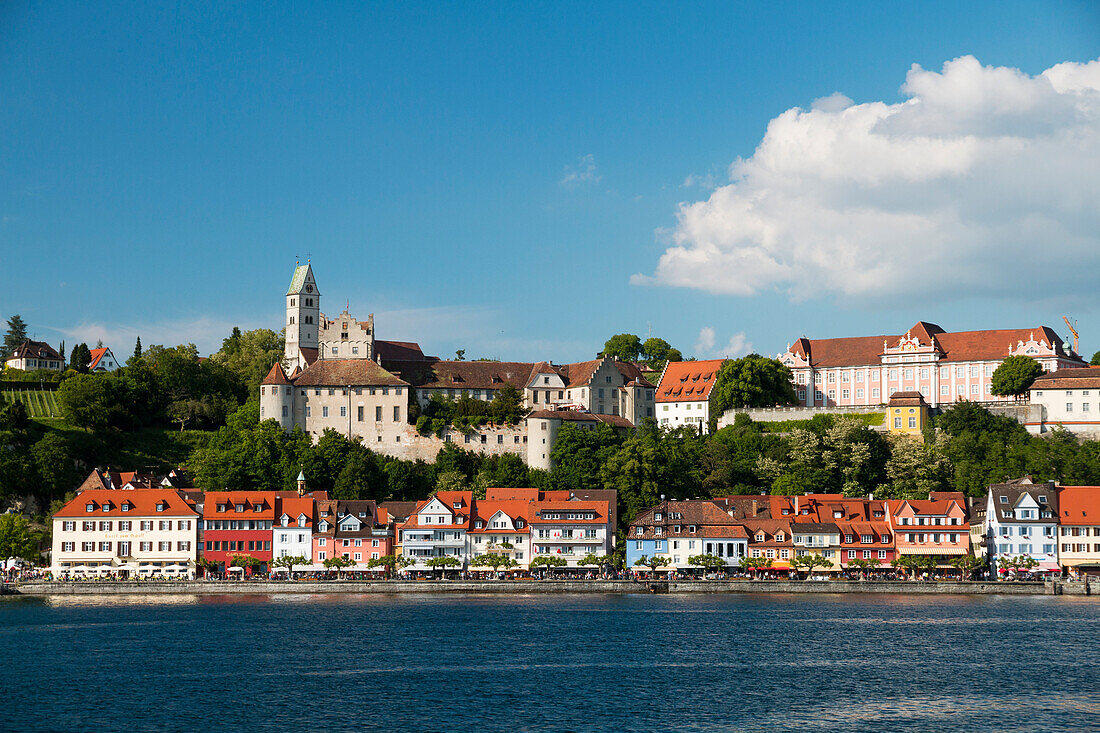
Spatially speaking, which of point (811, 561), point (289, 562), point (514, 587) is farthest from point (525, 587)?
point (811, 561)

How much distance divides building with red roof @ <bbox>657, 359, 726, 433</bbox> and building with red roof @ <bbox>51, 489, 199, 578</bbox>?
39.4 meters

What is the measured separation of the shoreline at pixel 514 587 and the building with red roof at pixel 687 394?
2688 centimetres

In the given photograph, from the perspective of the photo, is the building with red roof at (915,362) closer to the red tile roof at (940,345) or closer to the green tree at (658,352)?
the red tile roof at (940,345)

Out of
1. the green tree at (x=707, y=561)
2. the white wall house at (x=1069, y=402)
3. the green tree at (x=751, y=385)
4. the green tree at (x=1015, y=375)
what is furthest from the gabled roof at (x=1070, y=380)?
the green tree at (x=707, y=561)

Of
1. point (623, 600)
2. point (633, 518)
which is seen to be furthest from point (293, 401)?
point (623, 600)

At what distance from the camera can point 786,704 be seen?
40.3m

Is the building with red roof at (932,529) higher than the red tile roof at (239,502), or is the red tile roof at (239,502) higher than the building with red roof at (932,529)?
the red tile roof at (239,502)

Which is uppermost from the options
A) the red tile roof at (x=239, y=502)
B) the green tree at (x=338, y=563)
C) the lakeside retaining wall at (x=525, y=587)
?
Result: the red tile roof at (x=239, y=502)

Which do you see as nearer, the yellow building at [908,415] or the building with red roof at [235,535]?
the building with red roof at [235,535]

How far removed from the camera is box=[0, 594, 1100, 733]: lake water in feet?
125

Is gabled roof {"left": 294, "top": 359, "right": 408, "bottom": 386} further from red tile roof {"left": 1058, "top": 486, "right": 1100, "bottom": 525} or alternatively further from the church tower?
red tile roof {"left": 1058, "top": 486, "right": 1100, "bottom": 525}

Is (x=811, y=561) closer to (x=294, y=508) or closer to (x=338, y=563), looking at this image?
(x=338, y=563)

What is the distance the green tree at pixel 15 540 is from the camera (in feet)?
253

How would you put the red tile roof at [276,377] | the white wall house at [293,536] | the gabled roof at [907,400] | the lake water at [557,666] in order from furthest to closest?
the red tile roof at [276,377] < the gabled roof at [907,400] < the white wall house at [293,536] < the lake water at [557,666]
